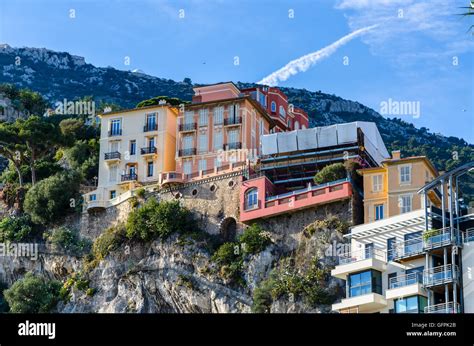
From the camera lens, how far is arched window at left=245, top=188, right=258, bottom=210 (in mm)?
53728

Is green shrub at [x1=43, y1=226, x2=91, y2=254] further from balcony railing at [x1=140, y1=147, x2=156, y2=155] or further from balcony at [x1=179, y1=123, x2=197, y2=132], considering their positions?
balcony at [x1=179, y1=123, x2=197, y2=132]

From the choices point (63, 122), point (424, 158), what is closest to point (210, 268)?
point (424, 158)

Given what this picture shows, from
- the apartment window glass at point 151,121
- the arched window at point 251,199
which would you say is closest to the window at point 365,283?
the arched window at point 251,199

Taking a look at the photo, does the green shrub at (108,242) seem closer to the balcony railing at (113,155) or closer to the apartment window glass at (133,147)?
the balcony railing at (113,155)

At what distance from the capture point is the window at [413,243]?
36781 mm

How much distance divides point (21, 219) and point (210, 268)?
1606 centimetres

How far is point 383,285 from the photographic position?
37.2 metres

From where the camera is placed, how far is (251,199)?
5409cm

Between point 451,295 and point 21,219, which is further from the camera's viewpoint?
point 21,219

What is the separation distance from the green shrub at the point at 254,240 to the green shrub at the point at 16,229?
53.8 ft

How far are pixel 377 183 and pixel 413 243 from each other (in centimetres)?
Answer: 1252
